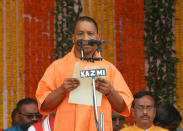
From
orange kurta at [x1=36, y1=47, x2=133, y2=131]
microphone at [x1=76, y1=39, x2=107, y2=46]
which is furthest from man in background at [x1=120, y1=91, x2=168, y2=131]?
Answer: microphone at [x1=76, y1=39, x2=107, y2=46]

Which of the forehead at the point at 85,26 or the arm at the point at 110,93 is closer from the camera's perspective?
the arm at the point at 110,93

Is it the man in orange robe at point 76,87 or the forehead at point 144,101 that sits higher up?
the man in orange robe at point 76,87

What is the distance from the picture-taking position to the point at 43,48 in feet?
17.8

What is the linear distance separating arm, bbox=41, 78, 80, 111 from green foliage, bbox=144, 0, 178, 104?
11.3 feet

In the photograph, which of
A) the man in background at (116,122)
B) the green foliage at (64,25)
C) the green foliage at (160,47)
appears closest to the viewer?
the man in background at (116,122)

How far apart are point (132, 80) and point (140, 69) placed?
7.9 inches

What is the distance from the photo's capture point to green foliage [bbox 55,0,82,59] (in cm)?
548

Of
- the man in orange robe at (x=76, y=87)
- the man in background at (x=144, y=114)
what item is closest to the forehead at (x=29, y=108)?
the man in background at (x=144, y=114)

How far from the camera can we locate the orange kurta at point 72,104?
2.36 meters

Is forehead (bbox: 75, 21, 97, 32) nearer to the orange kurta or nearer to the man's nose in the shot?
the man's nose

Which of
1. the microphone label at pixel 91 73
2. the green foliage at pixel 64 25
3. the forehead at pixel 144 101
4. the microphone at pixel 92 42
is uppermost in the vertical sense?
the green foliage at pixel 64 25

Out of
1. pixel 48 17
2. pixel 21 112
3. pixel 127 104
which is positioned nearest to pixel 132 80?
pixel 48 17

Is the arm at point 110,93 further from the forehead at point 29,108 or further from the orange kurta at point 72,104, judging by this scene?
the forehead at point 29,108

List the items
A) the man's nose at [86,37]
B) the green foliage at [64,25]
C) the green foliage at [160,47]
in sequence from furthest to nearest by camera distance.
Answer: the green foliage at [160,47] < the green foliage at [64,25] < the man's nose at [86,37]
